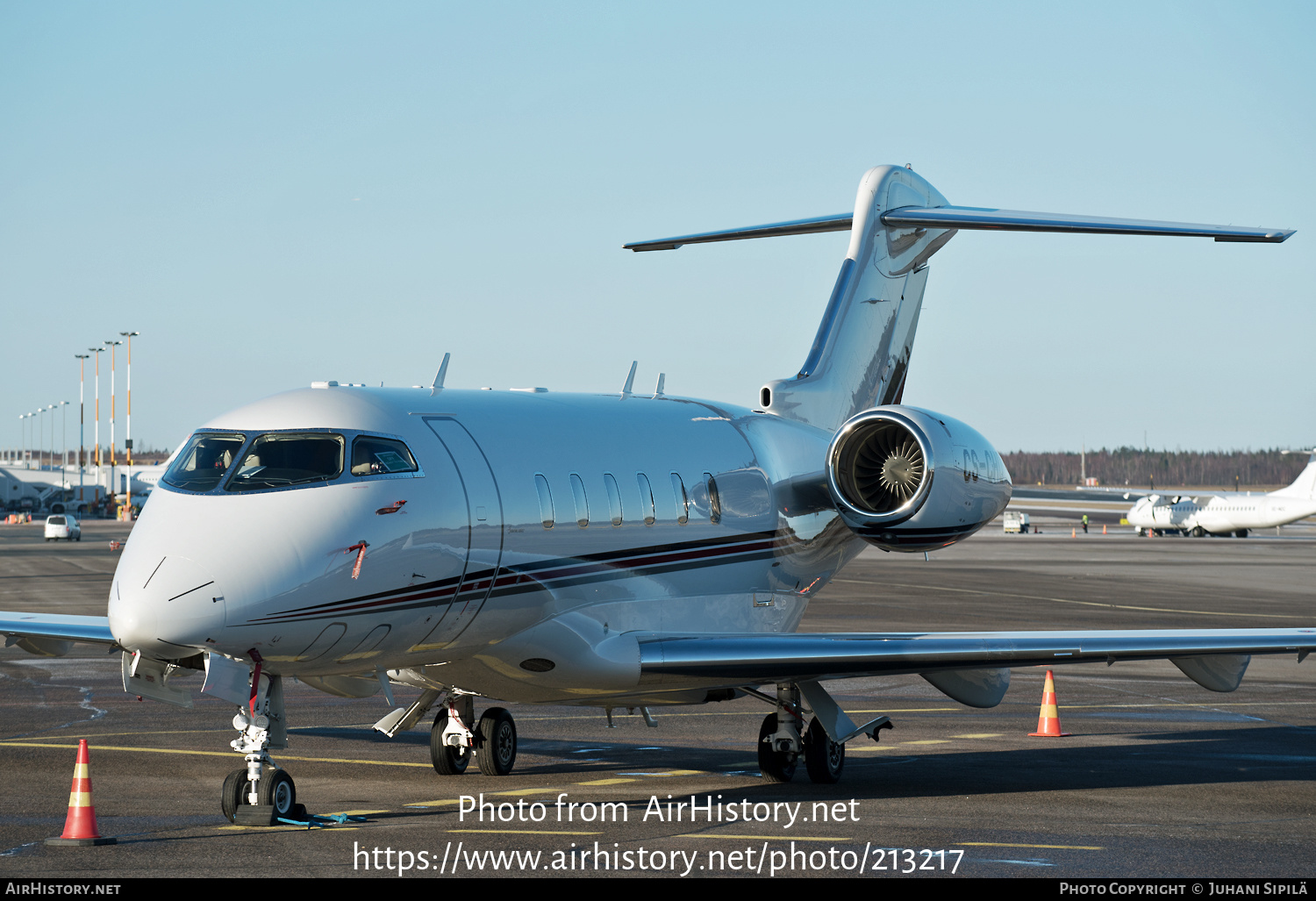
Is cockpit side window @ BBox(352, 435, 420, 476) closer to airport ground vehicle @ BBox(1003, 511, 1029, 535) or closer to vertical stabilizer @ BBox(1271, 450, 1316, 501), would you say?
vertical stabilizer @ BBox(1271, 450, 1316, 501)

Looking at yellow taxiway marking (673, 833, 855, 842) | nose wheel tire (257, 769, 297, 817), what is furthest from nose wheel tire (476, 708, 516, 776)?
yellow taxiway marking (673, 833, 855, 842)

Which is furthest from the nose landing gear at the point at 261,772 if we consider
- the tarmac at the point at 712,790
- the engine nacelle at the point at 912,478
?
the engine nacelle at the point at 912,478

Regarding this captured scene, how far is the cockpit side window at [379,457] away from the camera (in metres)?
11.5

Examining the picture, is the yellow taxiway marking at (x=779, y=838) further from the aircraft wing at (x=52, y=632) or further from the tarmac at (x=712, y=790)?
the aircraft wing at (x=52, y=632)

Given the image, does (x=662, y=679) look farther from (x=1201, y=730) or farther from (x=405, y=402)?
(x=1201, y=730)

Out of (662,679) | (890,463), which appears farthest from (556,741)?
(890,463)

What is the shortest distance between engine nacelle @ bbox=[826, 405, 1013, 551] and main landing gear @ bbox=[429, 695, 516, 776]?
416cm

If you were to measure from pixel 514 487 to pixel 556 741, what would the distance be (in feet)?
18.4

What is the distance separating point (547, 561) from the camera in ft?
42.6

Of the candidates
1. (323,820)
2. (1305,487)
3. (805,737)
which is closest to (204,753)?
(323,820)

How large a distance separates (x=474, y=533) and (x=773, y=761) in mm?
4424

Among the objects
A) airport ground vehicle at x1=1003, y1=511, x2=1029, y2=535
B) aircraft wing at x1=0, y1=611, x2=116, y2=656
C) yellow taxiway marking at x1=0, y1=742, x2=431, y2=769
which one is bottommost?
airport ground vehicle at x1=1003, y1=511, x2=1029, y2=535

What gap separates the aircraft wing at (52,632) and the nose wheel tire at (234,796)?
2.64m

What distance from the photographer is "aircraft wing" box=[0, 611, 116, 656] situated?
546 inches
